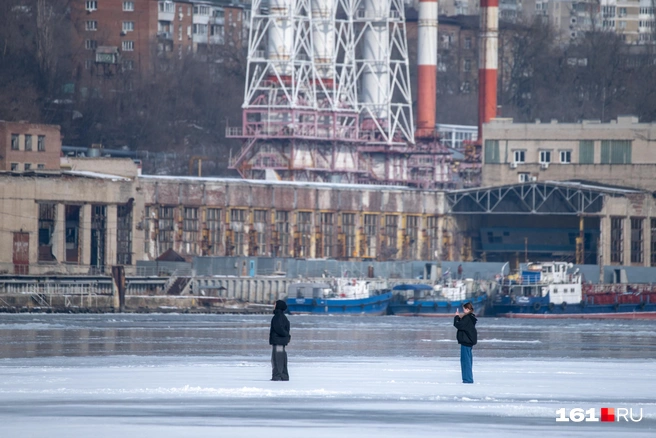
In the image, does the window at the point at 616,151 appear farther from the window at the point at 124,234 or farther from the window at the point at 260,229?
the window at the point at 124,234

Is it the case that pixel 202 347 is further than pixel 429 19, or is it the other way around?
pixel 429 19

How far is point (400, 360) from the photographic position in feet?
124

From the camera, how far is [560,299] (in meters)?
84.1

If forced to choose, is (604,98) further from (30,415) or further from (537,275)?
(30,415)

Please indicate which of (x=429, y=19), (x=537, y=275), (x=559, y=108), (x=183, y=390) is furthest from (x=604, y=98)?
(x=183, y=390)

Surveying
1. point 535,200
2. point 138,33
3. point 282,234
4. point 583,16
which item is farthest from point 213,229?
point 583,16

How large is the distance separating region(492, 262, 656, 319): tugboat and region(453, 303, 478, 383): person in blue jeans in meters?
52.9

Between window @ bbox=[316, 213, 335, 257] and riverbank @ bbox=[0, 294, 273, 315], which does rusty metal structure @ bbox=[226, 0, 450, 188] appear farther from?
riverbank @ bbox=[0, 294, 273, 315]

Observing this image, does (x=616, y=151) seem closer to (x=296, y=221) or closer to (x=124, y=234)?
(x=296, y=221)

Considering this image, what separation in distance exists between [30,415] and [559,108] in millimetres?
124360

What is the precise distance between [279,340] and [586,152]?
80.7 metres

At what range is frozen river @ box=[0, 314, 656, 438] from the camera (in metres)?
23.4

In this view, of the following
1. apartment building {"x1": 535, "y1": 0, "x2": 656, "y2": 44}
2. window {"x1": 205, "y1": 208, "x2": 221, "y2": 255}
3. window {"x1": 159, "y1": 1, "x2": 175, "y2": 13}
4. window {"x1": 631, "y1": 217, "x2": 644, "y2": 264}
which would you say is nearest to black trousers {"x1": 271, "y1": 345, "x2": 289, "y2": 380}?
window {"x1": 205, "y1": 208, "x2": 221, "y2": 255}

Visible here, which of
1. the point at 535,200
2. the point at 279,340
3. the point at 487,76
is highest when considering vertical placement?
the point at 487,76
